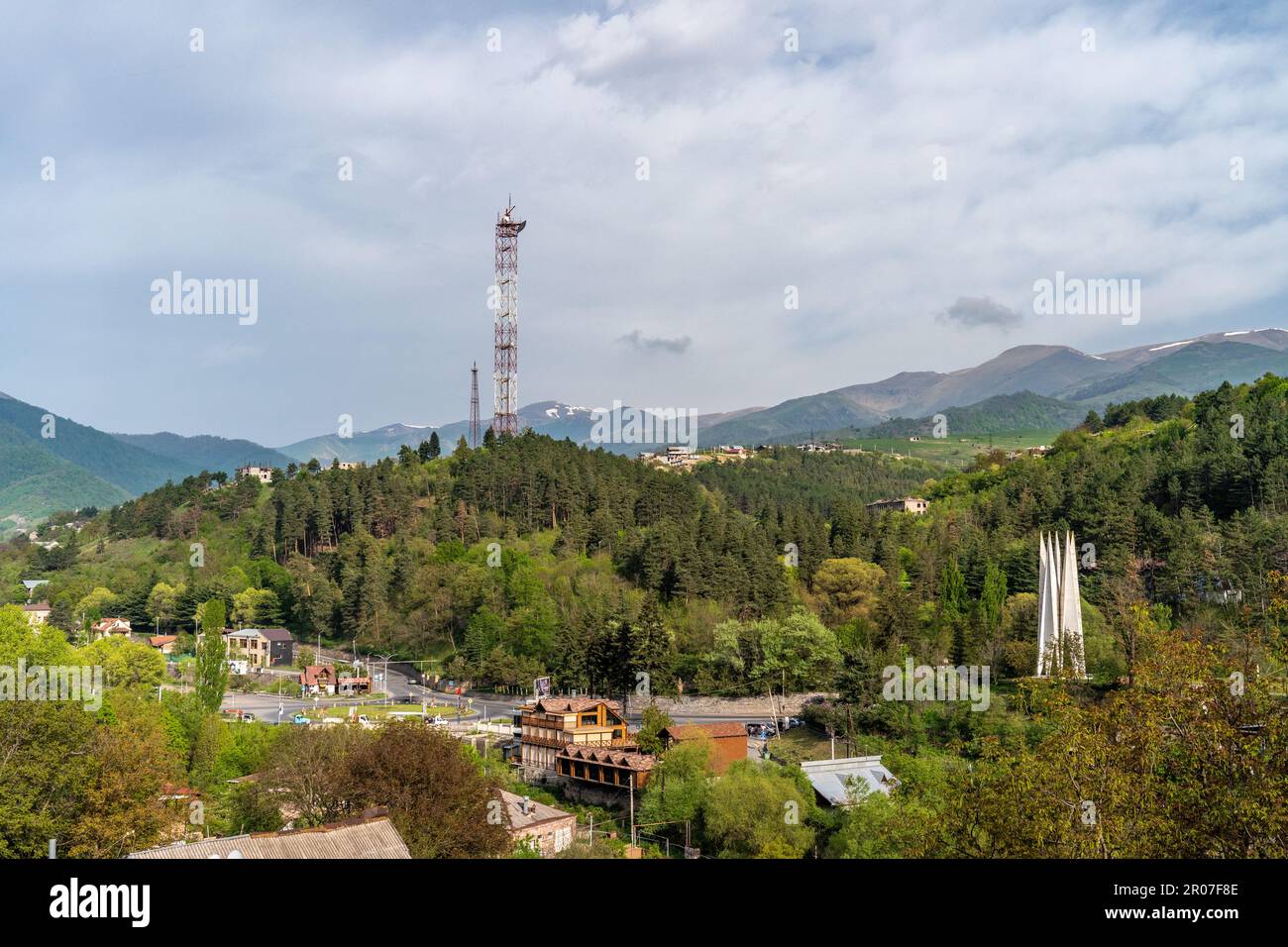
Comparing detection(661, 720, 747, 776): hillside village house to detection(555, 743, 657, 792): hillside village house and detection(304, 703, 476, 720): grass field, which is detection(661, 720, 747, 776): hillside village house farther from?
detection(304, 703, 476, 720): grass field

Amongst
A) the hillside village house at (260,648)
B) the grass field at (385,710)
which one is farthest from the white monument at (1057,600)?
the hillside village house at (260,648)

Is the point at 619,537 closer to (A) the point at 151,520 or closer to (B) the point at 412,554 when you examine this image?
(B) the point at 412,554

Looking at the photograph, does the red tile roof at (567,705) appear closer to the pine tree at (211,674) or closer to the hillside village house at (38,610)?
the pine tree at (211,674)

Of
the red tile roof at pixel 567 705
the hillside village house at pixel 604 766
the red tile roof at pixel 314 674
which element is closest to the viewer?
the hillside village house at pixel 604 766

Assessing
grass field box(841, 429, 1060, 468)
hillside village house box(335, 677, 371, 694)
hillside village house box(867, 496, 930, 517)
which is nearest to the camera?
hillside village house box(335, 677, 371, 694)

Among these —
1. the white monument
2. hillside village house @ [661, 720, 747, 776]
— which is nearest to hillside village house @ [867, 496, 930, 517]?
the white monument
